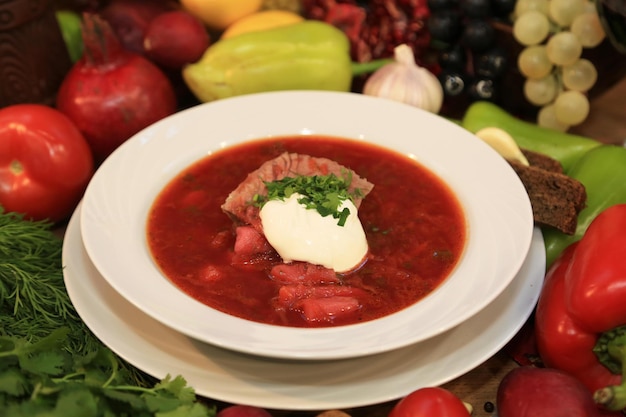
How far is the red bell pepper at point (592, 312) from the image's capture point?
2.23 metres

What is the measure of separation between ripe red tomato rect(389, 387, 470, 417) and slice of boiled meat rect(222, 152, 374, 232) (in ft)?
2.78

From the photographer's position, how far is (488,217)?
8.80 ft

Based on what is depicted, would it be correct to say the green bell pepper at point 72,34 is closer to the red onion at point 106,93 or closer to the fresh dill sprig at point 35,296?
the red onion at point 106,93

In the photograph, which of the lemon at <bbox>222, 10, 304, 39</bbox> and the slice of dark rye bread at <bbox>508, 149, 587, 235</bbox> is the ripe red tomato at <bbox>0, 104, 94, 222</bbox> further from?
the slice of dark rye bread at <bbox>508, 149, 587, 235</bbox>

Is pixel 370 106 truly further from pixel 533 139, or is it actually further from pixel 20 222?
pixel 20 222

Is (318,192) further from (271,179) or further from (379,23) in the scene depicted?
(379,23)

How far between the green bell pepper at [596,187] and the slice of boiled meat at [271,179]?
31.1 inches

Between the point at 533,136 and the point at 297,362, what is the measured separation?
5.90 feet

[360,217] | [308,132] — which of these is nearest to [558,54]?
[308,132]

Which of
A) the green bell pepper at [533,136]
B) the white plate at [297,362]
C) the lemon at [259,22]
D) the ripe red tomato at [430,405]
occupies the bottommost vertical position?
the green bell pepper at [533,136]

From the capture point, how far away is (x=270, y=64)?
3842mm

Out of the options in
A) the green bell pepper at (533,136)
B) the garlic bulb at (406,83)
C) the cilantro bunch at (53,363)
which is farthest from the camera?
the garlic bulb at (406,83)

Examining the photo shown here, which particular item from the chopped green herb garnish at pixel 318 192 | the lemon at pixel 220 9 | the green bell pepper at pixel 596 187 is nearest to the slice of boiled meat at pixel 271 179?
the chopped green herb garnish at pixel 318 192

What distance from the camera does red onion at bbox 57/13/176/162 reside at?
346 cm
